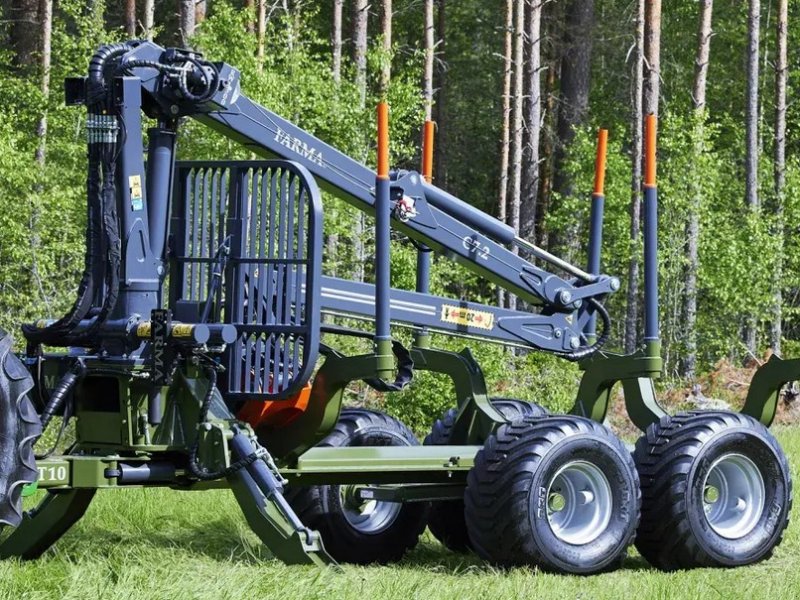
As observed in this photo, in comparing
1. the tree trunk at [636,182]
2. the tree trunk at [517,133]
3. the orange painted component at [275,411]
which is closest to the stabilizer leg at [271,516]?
the orange painted component at [275,411]

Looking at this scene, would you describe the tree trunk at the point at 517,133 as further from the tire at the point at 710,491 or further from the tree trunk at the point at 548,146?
the tire at the point at 710,491

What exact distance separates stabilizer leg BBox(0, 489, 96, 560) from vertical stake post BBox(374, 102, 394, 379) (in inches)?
70.0

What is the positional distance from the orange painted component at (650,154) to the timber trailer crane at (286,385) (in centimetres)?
3

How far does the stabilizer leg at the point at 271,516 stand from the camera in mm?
8406

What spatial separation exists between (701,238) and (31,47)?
1330cm

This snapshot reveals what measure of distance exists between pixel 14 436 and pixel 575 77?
112ft

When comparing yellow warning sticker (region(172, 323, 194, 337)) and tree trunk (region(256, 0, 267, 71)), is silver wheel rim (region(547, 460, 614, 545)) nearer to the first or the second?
yellow warning sticker (region(172, 323, 194, 337))

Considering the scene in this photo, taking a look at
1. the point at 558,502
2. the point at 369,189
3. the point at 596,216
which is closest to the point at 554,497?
the point at 558,502

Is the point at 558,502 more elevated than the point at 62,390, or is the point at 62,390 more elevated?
the point at 62,390

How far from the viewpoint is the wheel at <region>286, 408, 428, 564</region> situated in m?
10.4

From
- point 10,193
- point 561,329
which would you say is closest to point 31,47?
point 10,193

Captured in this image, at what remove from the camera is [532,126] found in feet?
116

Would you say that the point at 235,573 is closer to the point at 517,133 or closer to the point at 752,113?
the point at 517,133

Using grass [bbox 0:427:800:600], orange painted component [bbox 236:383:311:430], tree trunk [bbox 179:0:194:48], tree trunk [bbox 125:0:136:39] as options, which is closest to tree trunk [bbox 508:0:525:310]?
tree trunk [bbox 125:0:136:39]
